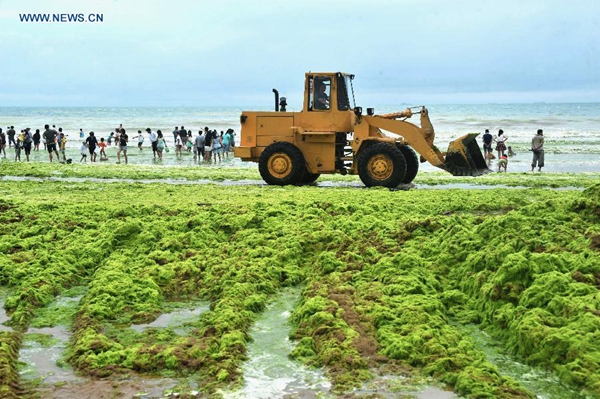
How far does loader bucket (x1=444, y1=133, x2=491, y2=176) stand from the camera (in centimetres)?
1628

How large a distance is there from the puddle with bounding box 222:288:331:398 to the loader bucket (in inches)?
396

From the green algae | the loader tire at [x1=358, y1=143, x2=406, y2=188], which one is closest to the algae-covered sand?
the loader tire at [x1=358, y1=143, x2=406, y2=188]

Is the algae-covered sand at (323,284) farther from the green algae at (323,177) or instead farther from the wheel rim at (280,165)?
the green algae at (323,177)

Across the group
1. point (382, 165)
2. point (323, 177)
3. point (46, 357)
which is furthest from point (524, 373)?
point (323, 177)

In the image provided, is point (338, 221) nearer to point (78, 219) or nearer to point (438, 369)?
point (78, 219)

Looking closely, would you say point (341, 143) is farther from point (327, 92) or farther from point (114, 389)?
point (114, 389)

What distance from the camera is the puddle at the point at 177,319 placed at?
6824 millimetres

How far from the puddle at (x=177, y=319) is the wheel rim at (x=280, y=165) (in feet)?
31.4

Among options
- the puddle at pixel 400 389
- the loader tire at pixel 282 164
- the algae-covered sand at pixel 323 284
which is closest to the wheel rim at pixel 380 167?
the loader tire at pixel 282 164

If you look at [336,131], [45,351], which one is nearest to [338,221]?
[45,351]

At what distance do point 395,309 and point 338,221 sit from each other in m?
3.46

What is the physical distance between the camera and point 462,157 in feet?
53.5

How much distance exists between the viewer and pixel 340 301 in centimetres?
722

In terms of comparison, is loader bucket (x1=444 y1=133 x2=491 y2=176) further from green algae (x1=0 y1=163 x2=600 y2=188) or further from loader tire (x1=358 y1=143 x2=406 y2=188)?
loader tire (x1=358 y1=143 x2=406 y2=188)
